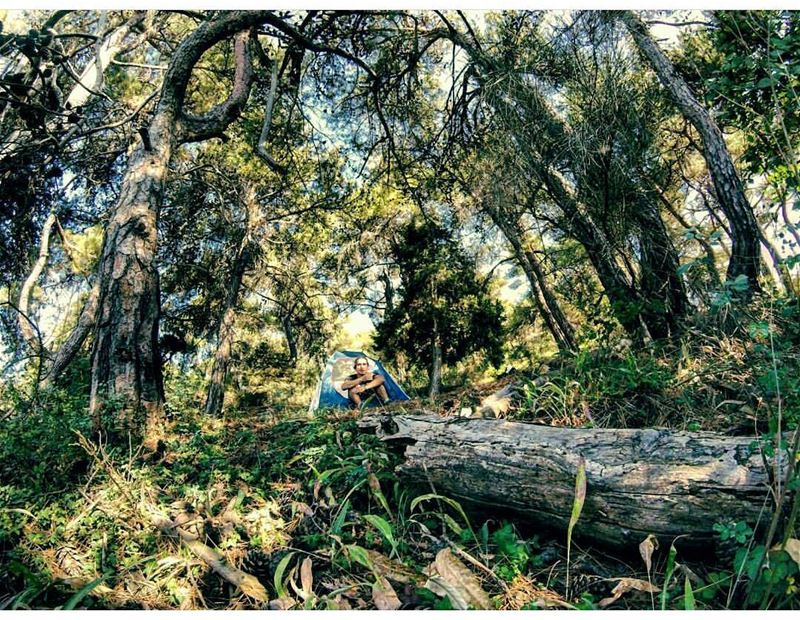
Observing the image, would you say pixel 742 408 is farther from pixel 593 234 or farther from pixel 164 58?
pixel 164 58

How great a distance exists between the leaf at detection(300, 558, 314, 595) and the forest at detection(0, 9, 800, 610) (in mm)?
12

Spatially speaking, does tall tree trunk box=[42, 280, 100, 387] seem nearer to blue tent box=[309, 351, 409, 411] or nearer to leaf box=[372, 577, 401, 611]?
blue tent box=[309, 351, 409, 411]

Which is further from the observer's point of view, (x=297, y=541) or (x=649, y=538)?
(x=297, y=541)

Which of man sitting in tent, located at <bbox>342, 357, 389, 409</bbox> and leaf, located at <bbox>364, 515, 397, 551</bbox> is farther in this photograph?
man sitting in tent, located at <bbox>342, 357, 389, 409</bbox>

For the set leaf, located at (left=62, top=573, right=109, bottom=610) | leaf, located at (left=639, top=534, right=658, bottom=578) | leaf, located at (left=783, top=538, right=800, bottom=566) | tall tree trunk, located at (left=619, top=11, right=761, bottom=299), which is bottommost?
leaf, located at (left=62, top=573, right=109, bottom=610)

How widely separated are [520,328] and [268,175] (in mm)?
8908

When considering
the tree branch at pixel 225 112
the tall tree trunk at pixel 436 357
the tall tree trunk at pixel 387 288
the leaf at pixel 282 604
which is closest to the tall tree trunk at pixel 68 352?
the tree branch at pixel 225 112

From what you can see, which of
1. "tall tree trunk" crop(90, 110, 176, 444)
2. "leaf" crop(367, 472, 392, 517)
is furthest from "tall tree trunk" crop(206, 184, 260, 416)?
"leaf" crop(367, 472, 392, 517)

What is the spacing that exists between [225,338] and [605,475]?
879 centimetres

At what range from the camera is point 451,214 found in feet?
41.1

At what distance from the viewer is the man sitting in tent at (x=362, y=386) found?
7669 millimetres

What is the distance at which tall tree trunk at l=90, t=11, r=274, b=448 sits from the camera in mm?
3707

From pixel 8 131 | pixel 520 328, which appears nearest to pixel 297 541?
pixel 8 131

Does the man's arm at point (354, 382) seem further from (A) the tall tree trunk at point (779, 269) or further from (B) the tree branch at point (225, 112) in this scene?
(A) the tall tree trunk at point (779, 269)
